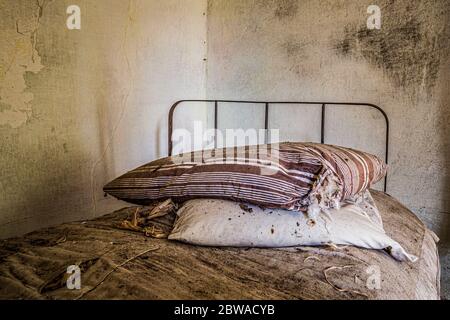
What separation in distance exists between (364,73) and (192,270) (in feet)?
5.46

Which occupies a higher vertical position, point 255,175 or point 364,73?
point 364,73

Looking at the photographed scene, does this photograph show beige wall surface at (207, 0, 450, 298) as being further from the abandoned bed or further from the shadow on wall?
the abandoned bed

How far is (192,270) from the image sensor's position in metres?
1.07

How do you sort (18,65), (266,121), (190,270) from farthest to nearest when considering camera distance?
(266,121), (18,65), (190,270)

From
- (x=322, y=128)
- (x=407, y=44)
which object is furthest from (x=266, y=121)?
(x=407, y=44)

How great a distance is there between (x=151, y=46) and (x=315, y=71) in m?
1.05

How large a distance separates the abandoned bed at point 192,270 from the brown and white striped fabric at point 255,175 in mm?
158

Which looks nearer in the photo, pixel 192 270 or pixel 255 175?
pixel 192 270

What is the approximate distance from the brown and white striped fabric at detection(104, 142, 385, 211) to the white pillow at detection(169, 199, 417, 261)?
0.05m

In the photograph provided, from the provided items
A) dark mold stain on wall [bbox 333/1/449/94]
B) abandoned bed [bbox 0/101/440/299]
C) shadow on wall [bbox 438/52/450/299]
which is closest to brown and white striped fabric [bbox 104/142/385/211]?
abandoned bed [bbox 0/101/440/299]

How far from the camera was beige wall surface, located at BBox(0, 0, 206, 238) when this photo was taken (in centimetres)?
168

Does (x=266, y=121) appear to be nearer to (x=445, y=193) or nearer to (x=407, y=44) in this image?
(x=407, y=44)

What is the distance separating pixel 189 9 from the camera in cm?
271
